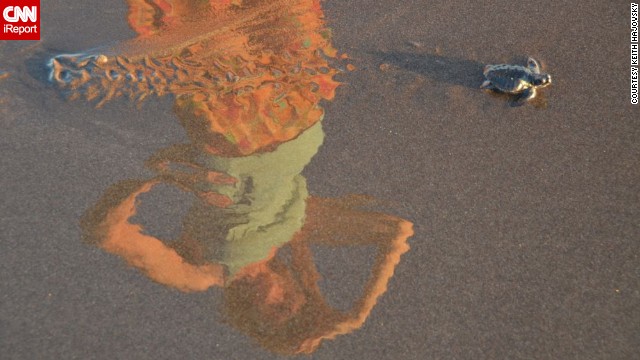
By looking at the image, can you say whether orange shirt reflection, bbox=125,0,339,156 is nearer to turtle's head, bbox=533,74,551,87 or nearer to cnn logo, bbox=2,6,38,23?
cnn logo, bbox=2,6,38,23

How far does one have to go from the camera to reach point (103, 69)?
2572 millimetres

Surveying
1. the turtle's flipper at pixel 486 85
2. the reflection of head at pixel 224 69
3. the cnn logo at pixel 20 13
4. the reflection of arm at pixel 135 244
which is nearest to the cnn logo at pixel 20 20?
the cnn logo at pixel 20 13

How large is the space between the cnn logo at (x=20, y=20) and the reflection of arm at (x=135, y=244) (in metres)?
1.16

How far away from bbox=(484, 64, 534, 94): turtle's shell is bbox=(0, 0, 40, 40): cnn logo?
235 centimetres

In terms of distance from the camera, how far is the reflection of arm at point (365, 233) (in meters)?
2.03

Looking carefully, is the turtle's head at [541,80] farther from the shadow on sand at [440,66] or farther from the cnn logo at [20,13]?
the cnn logo at [20,13]

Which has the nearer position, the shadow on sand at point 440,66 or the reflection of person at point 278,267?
the reflection of person at point 278,267

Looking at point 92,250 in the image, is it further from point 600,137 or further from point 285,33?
point 600,137

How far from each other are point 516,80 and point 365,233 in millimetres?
1058

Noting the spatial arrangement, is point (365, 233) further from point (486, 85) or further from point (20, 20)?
point (20, 20)

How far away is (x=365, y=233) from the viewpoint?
2.13m

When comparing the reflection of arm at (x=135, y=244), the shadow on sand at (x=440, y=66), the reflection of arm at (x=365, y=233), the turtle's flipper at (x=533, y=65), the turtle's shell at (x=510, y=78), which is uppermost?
the turtle's flipper at (x=533, y=65)

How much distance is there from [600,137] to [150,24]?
2.33 m

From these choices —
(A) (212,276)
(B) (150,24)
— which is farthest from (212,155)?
(B) (150,24)
